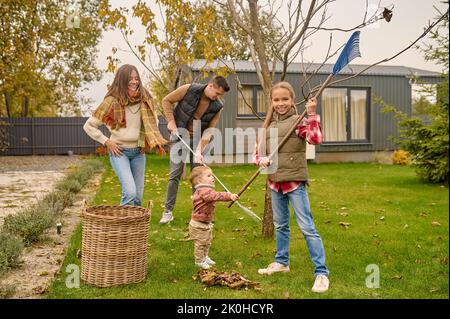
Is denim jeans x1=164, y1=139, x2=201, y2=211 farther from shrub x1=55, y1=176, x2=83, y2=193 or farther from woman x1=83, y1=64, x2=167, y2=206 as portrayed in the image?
shrub x1=55, y1=176, x2=83, y2=193

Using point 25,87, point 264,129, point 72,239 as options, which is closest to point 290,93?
point 264,129

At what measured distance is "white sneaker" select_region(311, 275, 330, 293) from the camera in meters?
3.93

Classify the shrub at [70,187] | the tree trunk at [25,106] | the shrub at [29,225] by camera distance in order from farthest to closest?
the tree trunk at [25,106], the shrub at [70,187], the shrub at [29,225]

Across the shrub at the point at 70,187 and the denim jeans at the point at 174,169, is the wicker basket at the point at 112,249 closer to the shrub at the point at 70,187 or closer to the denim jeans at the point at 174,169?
the denim jeans at the point at 174,169

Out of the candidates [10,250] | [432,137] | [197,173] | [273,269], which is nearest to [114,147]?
[197,173]

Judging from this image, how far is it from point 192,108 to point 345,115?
12.4m

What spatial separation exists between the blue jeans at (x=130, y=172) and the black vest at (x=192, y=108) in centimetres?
126

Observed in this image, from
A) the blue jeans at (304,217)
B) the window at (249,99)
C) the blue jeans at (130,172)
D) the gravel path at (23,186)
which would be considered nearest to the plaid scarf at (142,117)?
the blue jeans at (130,172)

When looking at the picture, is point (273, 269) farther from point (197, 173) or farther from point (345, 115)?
point (345, 115)

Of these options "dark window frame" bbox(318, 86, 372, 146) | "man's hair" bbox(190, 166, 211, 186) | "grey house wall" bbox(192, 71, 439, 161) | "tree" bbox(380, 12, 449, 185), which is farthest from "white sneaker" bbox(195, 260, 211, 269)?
"dark window frame" bbox(318, 86, 372, 146)

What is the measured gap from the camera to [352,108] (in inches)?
701

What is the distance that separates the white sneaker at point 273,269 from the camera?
4.42 metres

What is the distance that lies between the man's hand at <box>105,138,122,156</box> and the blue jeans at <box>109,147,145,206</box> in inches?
2.0

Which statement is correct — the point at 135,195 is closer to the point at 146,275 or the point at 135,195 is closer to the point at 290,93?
the point at 146,275
